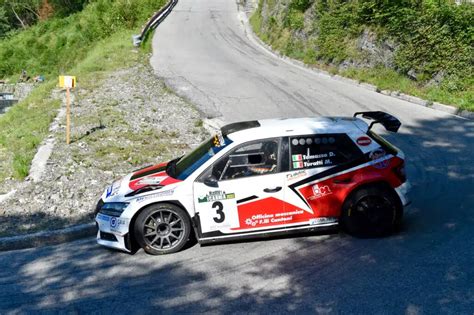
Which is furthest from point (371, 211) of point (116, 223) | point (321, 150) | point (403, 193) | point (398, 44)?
point (398, 44)

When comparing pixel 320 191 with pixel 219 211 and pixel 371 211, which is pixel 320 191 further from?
pixel 219 211

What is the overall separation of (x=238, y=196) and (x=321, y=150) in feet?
4.44

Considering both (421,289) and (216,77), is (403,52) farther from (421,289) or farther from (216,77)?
(421,289)

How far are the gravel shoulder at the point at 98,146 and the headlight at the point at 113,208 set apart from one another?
1.28 m

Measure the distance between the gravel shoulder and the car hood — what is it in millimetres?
1205

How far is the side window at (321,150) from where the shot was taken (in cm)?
693

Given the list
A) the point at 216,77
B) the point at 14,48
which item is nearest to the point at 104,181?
the point at 216,77

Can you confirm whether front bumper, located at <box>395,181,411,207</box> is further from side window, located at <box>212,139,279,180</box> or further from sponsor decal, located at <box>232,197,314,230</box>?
side window, located at <box>212,139,279,180</box>

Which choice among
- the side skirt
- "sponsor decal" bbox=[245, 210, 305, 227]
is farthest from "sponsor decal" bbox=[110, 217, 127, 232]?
"sponsor decal" bbox=[245, 210, 305, 227]

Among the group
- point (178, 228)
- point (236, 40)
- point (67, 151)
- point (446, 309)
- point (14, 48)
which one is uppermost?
point (14, 48)

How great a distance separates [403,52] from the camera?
17.8 metres

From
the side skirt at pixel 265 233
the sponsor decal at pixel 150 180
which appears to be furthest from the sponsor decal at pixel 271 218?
the sponsor decal at pixel 150 180

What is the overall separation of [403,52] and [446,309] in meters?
14.3

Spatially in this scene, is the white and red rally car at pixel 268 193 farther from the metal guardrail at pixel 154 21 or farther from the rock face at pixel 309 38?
the metal guardrail at pixel 154 21
